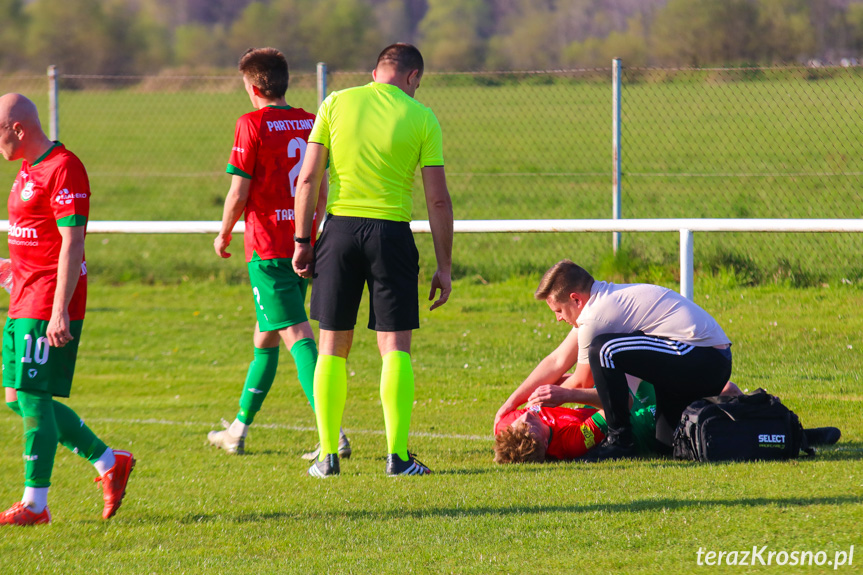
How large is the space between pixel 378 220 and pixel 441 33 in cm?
7810

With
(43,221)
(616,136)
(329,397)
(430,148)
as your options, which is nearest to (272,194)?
(430,148)

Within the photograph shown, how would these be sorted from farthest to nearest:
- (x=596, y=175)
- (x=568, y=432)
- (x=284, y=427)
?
1. (x=596, y=175)
2. (x=284, y=427)
3. (x=568, y=432)

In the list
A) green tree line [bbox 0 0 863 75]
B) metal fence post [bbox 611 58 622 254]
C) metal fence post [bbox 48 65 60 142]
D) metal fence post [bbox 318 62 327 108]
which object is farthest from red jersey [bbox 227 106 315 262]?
green tree line [bbox 0 0 863 75]

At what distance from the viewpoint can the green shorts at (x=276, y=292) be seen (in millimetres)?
5738

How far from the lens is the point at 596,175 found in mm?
11227

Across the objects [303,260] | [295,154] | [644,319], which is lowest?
[644,319]

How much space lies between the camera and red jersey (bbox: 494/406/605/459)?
5.43 meters

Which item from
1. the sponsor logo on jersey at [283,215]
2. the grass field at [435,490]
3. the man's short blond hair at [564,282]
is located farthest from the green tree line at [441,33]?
the sponsor logo on jersey at [283,215]

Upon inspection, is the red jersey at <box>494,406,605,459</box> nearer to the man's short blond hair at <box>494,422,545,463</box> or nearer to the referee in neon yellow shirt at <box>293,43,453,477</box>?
the man's short blond hair at <box>494,422,545,463</box>

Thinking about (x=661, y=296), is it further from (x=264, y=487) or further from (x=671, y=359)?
(x=264, y=487)

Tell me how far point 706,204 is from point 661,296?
1008cm

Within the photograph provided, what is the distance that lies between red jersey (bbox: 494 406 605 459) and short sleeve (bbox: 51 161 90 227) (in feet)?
7.91

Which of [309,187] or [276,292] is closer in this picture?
[309,187]

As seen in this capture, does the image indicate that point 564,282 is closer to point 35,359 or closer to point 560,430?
point 560,430
